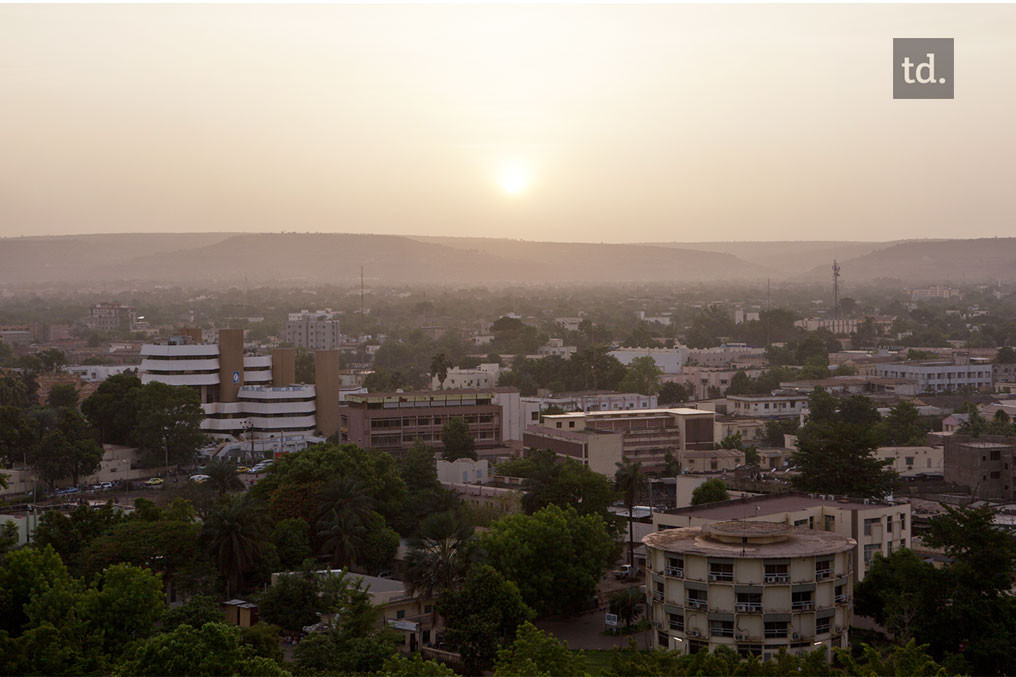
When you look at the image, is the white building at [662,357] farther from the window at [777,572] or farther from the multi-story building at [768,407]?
the window at [777,572]

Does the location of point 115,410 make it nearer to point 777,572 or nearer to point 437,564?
point 437,564

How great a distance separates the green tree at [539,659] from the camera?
65.8 ft

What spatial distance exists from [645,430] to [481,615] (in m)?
25.9

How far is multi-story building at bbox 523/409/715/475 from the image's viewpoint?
49219mm

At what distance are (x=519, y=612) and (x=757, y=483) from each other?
13.7 meters

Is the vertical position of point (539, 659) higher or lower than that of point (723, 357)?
higher

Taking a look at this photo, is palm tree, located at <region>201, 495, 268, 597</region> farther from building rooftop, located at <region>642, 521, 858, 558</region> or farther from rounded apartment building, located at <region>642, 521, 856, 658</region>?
rounded apartment building, located at <region>642, 521, 856, 658</region>

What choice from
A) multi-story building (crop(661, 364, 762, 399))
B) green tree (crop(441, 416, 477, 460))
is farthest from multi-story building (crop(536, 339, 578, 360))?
green tree (crop(441, 416, 477, 460))

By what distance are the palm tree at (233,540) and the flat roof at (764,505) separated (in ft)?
32.1

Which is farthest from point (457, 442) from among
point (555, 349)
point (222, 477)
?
point (555, 349)

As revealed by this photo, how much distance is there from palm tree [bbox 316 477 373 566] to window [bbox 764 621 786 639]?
11.1 m

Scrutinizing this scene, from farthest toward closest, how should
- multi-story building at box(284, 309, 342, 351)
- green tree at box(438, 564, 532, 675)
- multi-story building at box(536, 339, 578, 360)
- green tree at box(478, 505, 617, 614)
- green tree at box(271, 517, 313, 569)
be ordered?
multi-story building at box(284, 309, 342, 351)
multi-story building at box(536, 339, 578, 360)
green tree at box(271, 517, 313, 569)
green tree at box(478, 505, 617, 614)
green tree at box(438, 564, 532, 675)

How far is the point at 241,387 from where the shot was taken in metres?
60.7

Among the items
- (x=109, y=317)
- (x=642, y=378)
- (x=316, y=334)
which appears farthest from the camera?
(x=109, y=317)
